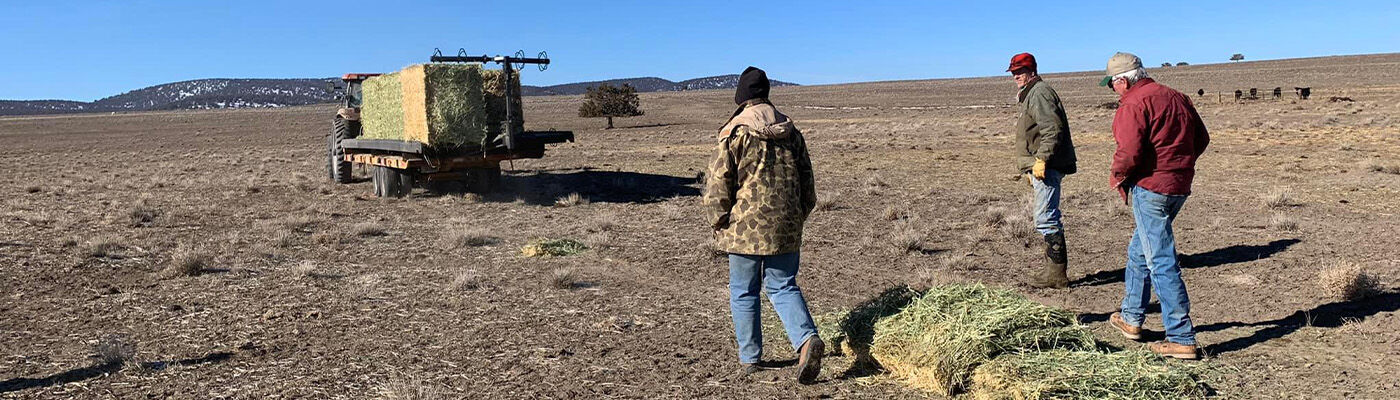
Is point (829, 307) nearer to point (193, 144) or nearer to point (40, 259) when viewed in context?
point (40, 259)

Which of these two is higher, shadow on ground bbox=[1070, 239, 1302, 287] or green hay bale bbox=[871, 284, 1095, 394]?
green hay bale bbox=[871, 284, 1095, 394]

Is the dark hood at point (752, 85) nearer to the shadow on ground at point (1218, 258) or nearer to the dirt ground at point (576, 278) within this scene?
the dirt ground at point (576, 278)

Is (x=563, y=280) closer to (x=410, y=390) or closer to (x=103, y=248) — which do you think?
(x=410, y=390)

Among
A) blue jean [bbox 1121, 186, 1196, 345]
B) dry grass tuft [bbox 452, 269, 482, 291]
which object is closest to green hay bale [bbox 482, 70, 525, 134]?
dry grass tuft [bbox 452, 269, 482, 291]

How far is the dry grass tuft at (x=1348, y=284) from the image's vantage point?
19.1 ft

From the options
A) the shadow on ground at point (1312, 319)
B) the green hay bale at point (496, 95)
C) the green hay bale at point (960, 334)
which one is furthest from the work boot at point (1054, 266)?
the green hay bale at point (496, 95)

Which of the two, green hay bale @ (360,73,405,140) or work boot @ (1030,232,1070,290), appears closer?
work boot @ (1030,232,1070,290)

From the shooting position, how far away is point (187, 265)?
7.66m

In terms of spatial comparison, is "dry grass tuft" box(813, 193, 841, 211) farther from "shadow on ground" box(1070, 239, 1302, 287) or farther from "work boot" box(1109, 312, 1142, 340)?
"work boot" box(1109, 312, 1142, 340)

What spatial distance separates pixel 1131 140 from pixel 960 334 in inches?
53.7

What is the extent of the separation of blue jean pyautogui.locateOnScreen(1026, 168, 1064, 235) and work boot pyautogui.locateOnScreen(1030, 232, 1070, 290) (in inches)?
4.6

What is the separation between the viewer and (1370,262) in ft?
23.0

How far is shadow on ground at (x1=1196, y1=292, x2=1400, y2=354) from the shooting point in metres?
5.04

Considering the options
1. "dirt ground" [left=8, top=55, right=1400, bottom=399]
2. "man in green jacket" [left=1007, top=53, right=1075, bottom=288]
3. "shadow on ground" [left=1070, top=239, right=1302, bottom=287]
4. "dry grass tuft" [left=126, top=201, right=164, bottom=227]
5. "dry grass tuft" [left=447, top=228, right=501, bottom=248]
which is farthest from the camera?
"dry grass tuft" [left=126, top=201, right=164, bottom=227]
